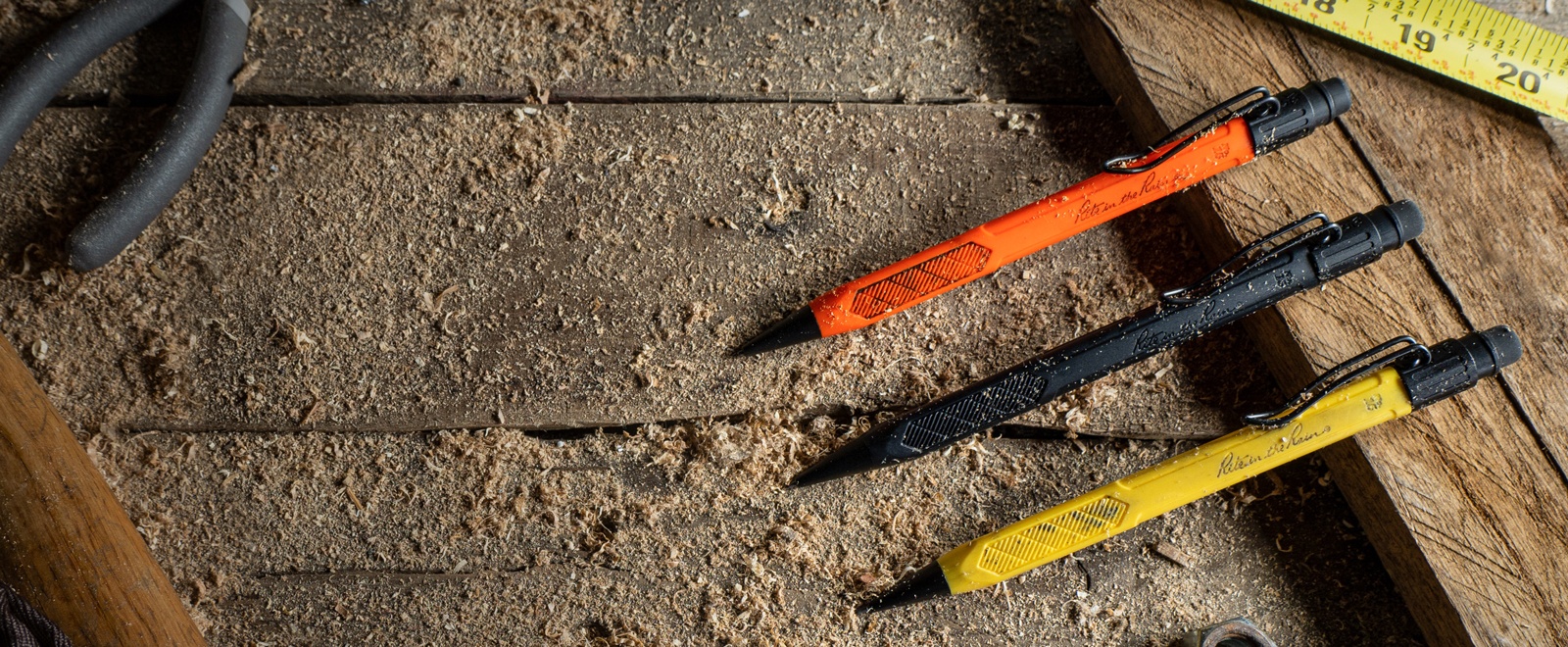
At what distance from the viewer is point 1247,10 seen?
1.17 metres

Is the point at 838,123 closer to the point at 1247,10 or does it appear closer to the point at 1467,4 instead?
the point at 1247,10

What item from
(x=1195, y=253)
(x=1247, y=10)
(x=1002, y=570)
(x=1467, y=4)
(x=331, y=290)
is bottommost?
(x=1002, y=570)

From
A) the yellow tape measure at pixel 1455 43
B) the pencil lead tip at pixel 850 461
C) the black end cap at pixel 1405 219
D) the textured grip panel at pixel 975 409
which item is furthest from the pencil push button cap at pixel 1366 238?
the pencil lead tip at pixel 850 461

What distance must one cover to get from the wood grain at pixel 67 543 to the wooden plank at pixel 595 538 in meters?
0.11

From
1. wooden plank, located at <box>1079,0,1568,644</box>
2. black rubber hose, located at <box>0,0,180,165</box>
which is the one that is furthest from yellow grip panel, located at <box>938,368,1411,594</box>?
black rubber hose, located at <box>0,0,180,165</box>

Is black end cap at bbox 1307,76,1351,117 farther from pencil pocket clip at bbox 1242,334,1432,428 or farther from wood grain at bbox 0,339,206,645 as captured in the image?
wood grain at bbox 0,339,206,645

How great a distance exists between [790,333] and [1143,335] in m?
0.41

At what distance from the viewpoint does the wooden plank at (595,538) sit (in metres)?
1.17

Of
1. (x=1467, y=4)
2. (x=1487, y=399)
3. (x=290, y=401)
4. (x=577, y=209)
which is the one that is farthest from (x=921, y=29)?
(x=290, y=401)

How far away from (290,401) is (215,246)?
0.72 feet

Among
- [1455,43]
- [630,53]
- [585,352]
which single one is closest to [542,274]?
[585,352]

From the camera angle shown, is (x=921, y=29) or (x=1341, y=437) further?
(x=921, y=29)

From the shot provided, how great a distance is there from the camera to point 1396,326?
3.67ft

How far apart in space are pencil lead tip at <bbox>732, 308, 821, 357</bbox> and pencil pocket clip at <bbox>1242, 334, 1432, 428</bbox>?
0.52m
